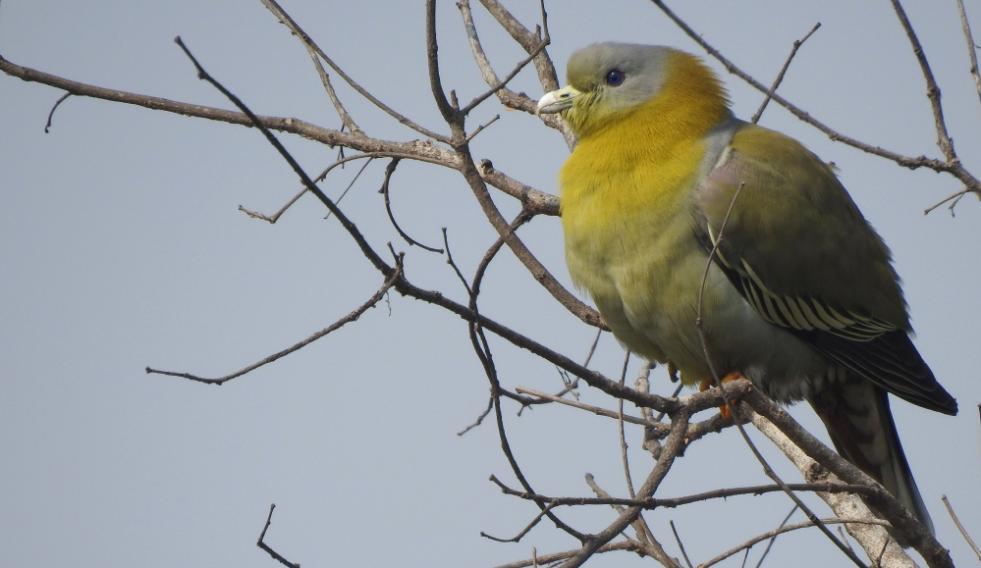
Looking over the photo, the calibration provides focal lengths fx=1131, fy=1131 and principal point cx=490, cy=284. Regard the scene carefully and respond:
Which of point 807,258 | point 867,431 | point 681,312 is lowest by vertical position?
point 867,431

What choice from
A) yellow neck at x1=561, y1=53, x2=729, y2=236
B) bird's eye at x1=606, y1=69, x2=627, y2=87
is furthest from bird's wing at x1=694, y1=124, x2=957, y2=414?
bird's eye at x1=606, y1=69, x2=627, y2=87

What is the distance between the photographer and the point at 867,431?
4758 mm

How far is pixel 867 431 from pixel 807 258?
814 mm

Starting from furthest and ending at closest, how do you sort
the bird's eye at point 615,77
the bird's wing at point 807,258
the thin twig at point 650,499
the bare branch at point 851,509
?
the bird's eye at point 615,77, the bird's wing at point 807,258, the bare branch at point 851,509, the thin twig at point 650,499

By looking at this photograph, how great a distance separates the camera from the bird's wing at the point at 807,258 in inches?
172

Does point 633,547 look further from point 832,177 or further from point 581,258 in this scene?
point 832,177

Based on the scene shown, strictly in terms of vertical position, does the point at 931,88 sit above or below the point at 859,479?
above

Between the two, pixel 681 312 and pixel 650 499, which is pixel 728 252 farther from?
pixel 650 499

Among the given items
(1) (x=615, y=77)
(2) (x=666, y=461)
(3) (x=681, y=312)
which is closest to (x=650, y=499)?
(2) (x=666, y=461)

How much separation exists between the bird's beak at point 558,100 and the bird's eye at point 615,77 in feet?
0.46

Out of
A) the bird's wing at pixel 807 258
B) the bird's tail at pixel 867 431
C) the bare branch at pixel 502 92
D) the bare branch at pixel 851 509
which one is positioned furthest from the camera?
the bare branch at pixel 502 92

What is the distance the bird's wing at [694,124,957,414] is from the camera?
4.37 metres

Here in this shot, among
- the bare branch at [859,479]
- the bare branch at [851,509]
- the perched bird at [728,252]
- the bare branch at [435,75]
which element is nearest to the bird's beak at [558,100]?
the perched bird at [728,252]

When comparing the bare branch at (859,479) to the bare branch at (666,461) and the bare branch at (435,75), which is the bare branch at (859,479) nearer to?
the bare branch at (666,461)
